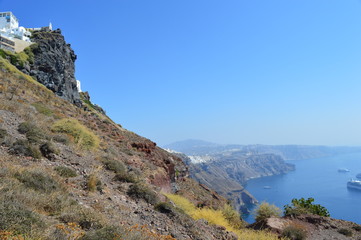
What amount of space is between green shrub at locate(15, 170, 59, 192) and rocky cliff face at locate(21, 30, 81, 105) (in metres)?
34.1

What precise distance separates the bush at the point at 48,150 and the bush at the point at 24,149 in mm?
443

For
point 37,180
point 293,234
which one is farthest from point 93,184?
point 293,234

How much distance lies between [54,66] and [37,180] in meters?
40.8

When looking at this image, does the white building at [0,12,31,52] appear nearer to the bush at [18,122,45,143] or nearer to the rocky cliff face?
the rocky cliff face

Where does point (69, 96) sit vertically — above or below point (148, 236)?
above

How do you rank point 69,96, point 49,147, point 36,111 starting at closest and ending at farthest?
point 49,147, point 36,111, point 69,96

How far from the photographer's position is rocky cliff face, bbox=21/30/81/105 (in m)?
35.6

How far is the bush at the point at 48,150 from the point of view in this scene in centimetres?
810

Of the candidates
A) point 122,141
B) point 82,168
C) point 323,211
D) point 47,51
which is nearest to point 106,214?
point 82,168

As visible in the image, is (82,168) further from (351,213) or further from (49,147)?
(351,213)

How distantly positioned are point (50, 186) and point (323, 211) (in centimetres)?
Answer: 1613

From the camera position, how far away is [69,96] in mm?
38562

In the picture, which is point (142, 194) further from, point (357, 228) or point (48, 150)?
point (357, 228)

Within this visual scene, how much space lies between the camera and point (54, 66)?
39.4m
